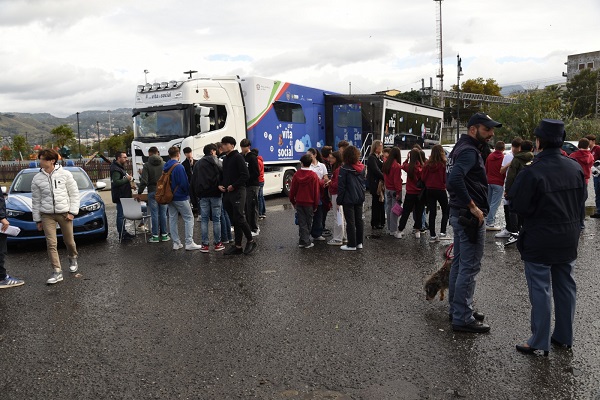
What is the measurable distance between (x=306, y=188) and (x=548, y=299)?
4.97 m

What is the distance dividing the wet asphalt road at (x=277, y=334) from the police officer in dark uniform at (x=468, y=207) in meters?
0.26

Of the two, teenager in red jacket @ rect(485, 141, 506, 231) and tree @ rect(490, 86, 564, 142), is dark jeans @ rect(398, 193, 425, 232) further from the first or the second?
tree @ rect(490, 86, 564, 142)

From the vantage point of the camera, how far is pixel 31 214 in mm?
8984

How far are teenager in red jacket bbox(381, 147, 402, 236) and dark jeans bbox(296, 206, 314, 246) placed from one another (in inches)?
69.3

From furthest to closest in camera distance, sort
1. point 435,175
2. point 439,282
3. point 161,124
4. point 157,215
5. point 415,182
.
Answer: point 161,124, point 157,215, point 415,182, point 435,175, point 439,282

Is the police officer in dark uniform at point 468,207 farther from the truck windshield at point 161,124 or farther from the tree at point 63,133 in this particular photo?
the tree at point 63,133

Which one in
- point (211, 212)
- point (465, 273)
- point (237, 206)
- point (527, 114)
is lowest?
point (465, 273)

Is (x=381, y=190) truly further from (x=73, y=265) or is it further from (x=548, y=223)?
(x=548, y=223)

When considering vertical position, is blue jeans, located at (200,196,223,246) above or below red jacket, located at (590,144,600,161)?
below

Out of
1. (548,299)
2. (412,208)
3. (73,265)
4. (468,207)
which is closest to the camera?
(548,299)

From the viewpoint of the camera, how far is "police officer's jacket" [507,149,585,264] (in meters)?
4.10

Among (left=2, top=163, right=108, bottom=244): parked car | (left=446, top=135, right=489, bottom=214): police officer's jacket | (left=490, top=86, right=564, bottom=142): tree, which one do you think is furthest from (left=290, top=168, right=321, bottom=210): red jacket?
(left=490, top=86, right=564, bottom=142): tree

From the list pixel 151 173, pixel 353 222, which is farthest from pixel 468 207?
pixel 151 173

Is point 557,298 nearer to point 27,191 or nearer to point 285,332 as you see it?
point 285,332
